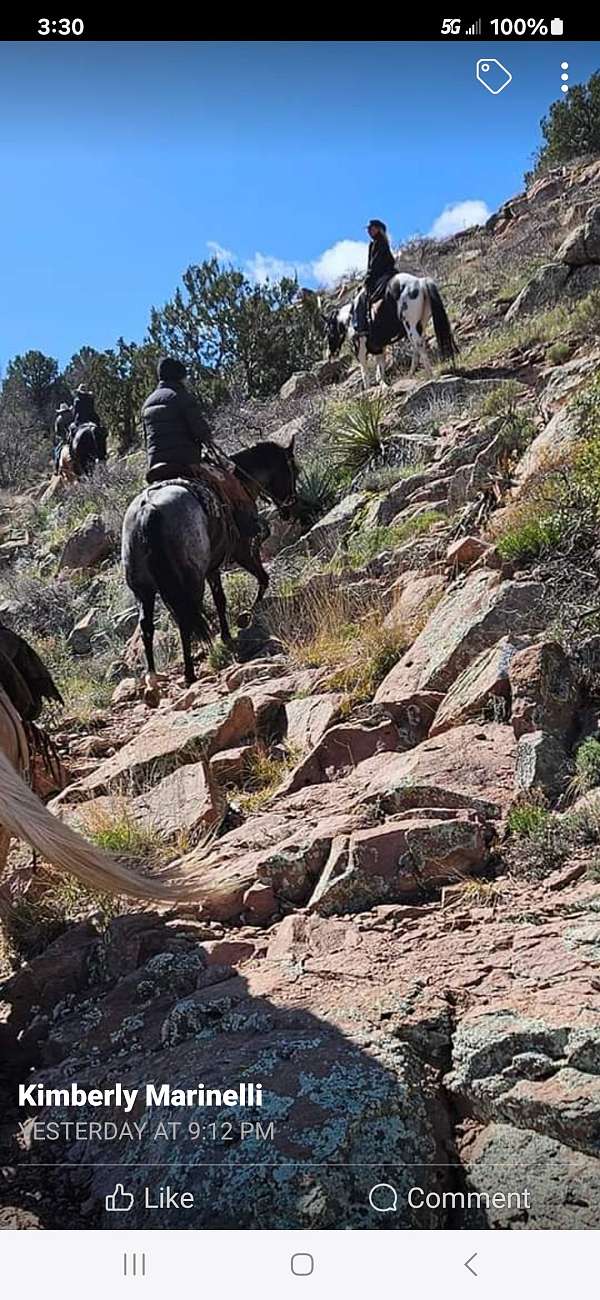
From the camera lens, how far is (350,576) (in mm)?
6582

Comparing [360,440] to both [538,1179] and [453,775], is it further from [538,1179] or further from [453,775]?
[538,1179]

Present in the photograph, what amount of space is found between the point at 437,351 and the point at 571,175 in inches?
150

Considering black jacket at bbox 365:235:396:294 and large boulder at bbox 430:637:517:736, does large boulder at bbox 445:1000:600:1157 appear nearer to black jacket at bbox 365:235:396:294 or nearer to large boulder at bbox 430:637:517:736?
large boulder at bbox 430:637:517:736

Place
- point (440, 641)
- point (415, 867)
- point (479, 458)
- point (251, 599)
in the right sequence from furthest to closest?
point (251, 599), point (479, 458), point (440, 641), point (415, 867)

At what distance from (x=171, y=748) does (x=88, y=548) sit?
527cm

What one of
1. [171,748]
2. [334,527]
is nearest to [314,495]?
[334,527]

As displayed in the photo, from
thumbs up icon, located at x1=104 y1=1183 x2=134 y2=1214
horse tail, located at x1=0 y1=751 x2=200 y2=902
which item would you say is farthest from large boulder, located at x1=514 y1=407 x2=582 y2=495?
thumbs up icon, located at x1=104 y1=1183 x2=134 y2=1214

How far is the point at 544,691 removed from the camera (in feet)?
12.6

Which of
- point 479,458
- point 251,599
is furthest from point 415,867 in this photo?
point 251,599

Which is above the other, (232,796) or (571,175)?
(571,175)

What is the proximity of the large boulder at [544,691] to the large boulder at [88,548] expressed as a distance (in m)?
6.26

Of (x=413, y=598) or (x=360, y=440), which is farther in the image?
(x=360, y=440)
